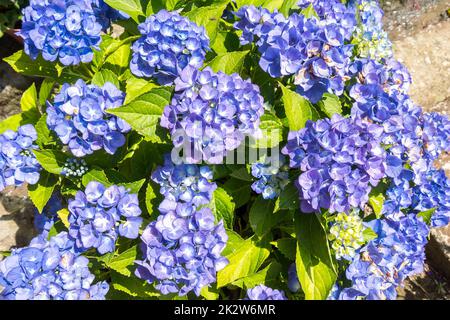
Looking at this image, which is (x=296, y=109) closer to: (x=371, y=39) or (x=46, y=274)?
(x=371, y=39)

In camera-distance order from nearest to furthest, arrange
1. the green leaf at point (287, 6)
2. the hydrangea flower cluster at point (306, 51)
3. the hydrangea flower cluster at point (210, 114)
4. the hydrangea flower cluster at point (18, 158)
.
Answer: the hydrangea flower cluster at point (210, 114)
the hydrangea flower cluster at point (306, 51)
the hydrangea flower cluster at point (18, 158)
the green leaf at point (287, 6)

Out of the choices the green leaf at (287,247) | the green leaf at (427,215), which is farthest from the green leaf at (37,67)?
the green leaf at (427,215)

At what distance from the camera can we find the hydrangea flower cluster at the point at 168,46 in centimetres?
217

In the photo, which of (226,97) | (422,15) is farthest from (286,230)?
(422,15)

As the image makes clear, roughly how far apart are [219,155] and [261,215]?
56cm

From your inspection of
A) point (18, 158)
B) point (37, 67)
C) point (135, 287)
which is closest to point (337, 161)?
point (135, 287)

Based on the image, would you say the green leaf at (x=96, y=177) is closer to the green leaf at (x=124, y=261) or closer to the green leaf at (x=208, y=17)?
the green leaf at (x=124, y=261)

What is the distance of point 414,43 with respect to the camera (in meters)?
4.52

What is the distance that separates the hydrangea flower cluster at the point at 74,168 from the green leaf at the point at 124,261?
0.46m

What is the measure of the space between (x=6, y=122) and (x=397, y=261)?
2.24 metres

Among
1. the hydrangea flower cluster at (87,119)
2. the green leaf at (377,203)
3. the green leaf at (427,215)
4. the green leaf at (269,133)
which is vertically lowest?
the green leaf at (427,215)

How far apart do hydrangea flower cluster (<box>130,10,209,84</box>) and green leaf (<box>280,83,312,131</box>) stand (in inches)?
17.4

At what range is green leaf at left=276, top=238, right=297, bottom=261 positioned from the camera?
250 cm

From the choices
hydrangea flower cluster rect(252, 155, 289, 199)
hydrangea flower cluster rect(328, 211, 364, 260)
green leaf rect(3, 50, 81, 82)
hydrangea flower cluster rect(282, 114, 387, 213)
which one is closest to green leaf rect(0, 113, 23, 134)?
green leaf rect(3, 50, 81, 82)
